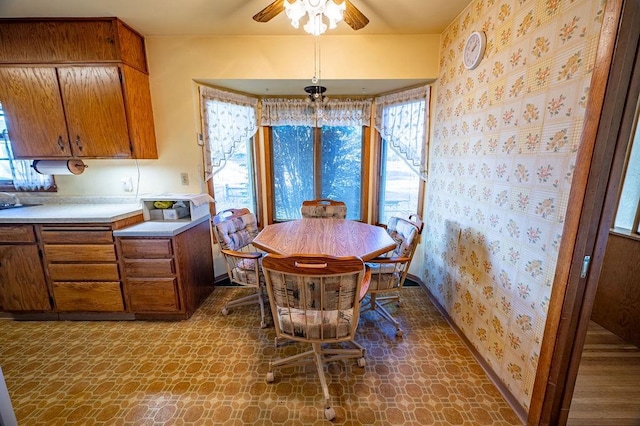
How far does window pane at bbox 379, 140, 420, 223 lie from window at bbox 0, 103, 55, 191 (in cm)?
371

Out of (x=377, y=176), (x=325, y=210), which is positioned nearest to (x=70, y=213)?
→ (x=325, y=210)

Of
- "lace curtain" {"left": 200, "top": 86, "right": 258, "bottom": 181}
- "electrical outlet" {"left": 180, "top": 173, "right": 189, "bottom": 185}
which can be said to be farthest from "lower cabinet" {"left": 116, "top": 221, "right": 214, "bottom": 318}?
"lace curtain" {"left": 200, "top": 86, "right": 258, "bottom": 181}

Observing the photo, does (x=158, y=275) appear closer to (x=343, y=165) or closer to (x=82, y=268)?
(x=82, y=268)

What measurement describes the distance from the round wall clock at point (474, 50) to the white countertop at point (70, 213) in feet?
10.1

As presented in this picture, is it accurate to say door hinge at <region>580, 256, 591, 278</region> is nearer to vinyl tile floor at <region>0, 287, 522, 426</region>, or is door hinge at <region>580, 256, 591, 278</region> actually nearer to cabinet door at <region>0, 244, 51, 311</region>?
vinyl tile floor at <region>0, 287, 522, 426</region>

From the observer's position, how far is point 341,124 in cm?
301

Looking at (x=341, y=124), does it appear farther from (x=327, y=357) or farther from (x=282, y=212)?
(x=327, y=357)

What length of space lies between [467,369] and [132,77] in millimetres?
3645

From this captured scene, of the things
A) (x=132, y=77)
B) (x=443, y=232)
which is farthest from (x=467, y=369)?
(x=132, y=77)

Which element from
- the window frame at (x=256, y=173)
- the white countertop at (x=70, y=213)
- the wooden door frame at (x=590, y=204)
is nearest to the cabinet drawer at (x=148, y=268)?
the white countertop at (x=70, y=213)

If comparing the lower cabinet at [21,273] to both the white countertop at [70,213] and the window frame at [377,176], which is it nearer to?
the white countertop at [70,213]

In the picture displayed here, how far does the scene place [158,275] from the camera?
2.12 metres

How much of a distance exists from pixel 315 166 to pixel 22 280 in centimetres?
299

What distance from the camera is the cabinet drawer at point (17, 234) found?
2.03m
